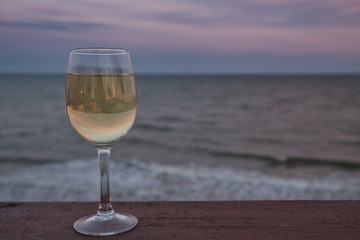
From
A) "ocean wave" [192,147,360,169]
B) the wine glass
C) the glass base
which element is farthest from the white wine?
"ocean wave" [192,147,360,169]

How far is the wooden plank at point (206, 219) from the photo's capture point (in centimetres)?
93

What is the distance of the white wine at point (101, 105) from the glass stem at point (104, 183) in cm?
3

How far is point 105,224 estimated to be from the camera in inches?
39.7

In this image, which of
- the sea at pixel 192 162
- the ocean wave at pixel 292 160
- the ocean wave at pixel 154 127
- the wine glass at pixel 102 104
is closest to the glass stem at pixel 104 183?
the wine glass at pixel 102 104

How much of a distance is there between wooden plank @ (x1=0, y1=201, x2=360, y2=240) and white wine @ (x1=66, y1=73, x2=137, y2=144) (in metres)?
0.26

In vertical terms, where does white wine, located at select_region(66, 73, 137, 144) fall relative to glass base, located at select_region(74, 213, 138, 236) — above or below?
above

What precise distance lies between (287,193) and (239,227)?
22.8ft

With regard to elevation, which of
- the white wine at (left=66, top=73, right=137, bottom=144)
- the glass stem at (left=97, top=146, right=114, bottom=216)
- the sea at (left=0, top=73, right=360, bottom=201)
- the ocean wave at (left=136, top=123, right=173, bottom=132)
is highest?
the white wine at (left=66, top=73, right=137, bottom=144)

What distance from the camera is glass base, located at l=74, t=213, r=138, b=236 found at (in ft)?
3.13

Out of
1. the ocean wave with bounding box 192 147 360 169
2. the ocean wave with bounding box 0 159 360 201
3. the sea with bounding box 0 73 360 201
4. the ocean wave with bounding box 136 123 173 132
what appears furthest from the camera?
Result: the ocean wave with bounding box 136 123 173 132

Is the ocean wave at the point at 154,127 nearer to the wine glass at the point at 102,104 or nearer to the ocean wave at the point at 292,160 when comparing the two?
the ocean wave at the point at 292,160

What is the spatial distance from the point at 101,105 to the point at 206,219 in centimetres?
44

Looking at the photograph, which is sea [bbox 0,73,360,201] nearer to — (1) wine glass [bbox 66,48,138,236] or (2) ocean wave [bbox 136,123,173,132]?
(2) ocean wave [bbox 136,123,173,132]

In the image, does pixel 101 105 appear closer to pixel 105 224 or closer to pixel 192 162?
pixel 105 224
